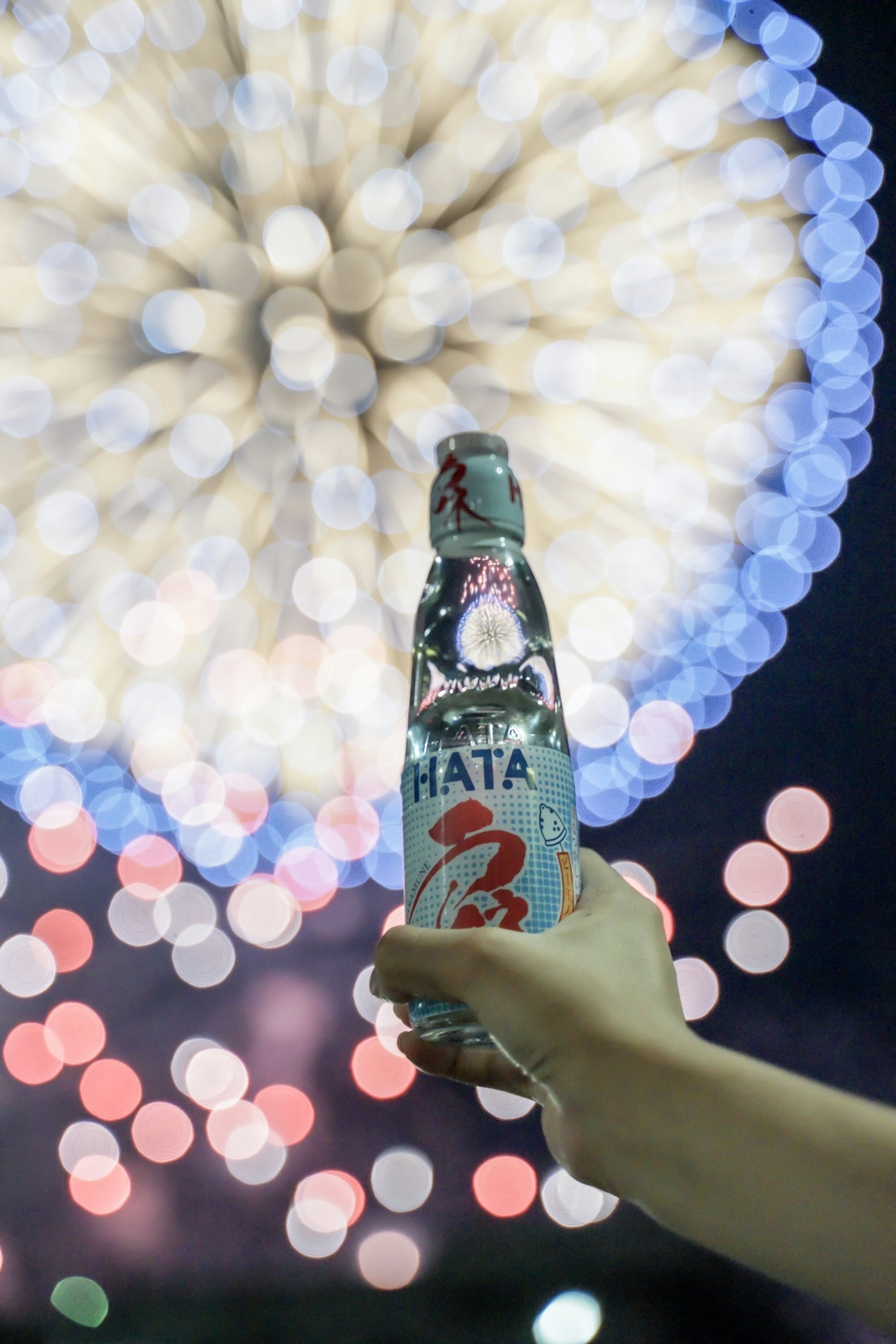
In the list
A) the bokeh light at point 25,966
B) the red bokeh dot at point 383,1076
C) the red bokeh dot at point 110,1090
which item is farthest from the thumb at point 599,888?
the bokeh light at point 25,966

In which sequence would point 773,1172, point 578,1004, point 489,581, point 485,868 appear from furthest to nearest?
point 489,581
point 485,868
point 578,1004
point 773,1172

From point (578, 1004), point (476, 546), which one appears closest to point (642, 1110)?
point (578, 1004)

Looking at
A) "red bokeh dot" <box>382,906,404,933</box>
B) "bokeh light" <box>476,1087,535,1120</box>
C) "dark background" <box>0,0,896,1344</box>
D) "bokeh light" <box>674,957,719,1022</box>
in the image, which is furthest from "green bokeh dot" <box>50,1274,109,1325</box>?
"bokeh light" <box>674,957,719,1022</box>

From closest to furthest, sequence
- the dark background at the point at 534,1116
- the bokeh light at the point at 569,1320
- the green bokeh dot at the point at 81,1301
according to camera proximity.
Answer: the bokeh light at the point at 569,1320, the dark background at the point at 534,1116, the green bokeh dot at the point at 81,1301

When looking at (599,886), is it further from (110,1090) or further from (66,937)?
(66,937)

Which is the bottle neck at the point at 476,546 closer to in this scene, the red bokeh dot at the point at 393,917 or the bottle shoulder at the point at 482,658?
the bottle shoulder at the point at 482,658

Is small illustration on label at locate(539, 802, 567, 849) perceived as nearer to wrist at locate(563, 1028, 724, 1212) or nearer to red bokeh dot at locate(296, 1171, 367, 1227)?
wrist at locate(563, 1028, 724, 1212)
